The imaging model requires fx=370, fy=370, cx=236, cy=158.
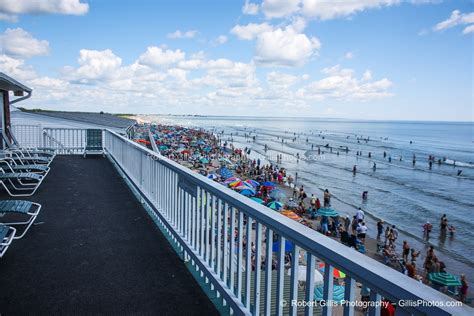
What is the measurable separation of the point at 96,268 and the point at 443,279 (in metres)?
13.7

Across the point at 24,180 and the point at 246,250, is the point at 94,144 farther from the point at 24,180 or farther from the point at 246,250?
the point at 246,250

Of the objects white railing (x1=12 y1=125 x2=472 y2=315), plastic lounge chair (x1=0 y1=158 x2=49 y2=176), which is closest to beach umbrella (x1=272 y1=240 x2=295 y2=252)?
white railing (x1=12 y1=125 x2=472 y2=315)

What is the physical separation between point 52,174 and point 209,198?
296 inches

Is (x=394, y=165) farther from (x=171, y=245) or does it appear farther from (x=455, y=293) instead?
(x=171, y=245)

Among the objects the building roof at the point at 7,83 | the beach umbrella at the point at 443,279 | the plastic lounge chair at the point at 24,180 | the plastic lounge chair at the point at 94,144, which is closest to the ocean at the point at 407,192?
the beach umbrella at the point at 443,279

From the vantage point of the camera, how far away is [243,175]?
1442 inches

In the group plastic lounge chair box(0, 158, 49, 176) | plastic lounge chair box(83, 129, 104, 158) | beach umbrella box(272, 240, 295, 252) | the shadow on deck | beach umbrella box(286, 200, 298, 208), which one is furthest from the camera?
beach umbrella box(286, 200, 298, 208)

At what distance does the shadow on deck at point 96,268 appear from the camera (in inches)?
122

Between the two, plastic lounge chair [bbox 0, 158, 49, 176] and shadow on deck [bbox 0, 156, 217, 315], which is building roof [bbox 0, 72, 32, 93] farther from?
shadow on deck [bbox 0, 156, 217, 315]

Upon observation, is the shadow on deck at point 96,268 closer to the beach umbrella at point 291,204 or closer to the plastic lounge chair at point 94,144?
the plastic lounge chair at point 94,144

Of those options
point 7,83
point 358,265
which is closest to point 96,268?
point 358,265

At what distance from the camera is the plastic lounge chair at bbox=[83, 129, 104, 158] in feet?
42.6

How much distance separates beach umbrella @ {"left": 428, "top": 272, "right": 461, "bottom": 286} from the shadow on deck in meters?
12.2

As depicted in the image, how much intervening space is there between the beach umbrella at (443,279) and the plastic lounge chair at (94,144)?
13.0 metres
